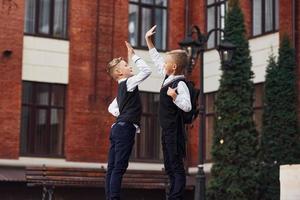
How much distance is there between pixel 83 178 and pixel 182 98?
14.4 m

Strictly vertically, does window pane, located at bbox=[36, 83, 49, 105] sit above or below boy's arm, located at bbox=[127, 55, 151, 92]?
above

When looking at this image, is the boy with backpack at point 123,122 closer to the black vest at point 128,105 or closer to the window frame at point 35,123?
the black vest at point 128,105

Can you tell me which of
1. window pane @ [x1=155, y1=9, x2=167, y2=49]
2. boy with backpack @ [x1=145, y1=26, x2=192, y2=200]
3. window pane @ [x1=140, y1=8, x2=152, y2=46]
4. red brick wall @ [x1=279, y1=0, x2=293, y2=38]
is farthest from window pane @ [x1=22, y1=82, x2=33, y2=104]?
boy with backpack @ [x1=145, y1=26, x2=192, y2=200]

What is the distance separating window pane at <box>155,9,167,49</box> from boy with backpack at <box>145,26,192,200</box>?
19.8 metres

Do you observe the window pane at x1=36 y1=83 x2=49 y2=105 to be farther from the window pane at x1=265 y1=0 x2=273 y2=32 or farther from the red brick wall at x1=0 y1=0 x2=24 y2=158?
the window pane at x1=265 y1=0 x2=273 y2=32

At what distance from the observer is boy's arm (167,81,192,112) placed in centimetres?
899

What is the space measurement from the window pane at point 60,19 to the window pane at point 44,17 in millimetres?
269

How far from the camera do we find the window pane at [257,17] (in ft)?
87.7

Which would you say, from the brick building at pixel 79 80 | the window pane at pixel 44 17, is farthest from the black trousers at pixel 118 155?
the window pane at pixel 44 17

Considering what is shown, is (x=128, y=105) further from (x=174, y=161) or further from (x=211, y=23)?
(x=211, y=23)

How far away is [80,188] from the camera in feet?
82.4

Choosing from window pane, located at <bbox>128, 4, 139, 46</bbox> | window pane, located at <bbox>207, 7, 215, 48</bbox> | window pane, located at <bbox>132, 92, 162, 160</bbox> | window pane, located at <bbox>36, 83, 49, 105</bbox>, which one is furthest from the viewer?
window pane, located at <bbox>207, 7, 215, 48</bbox>

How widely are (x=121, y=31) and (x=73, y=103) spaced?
3357 mm

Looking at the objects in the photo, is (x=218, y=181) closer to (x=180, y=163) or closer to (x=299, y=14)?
(x=299, y=14)
